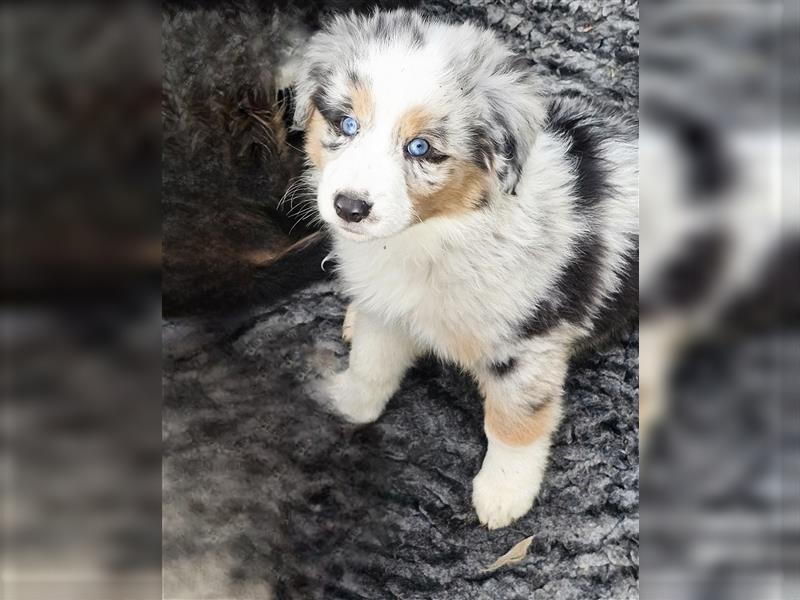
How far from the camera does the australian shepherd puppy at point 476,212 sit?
5.56 feet

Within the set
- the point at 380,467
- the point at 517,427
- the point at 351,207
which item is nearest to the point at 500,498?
the point at 517,427

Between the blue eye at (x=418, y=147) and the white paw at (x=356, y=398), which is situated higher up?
the blue eye at (x=418, y=147)

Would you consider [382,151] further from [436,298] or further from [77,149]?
[77,149]

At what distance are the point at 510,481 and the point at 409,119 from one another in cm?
97

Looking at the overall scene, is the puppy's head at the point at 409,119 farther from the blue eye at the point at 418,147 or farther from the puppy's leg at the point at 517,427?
the puppy's leg at the point at 517,427

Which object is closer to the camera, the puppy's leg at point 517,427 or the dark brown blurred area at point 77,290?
the dark brown blurred area at point 77,290

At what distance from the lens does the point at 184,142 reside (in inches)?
80.0

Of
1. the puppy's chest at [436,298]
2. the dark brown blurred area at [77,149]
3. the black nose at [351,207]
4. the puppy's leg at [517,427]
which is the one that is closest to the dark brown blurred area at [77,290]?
the dark brown blurred area at [77,149]

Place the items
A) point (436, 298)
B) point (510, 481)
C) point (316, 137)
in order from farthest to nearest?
1. point (510, 481)
2. point (436, 298)
3. point (316, 137)

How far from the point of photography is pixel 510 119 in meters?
1.79

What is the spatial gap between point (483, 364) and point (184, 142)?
3.01 ft

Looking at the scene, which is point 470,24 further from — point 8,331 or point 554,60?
point 8,331

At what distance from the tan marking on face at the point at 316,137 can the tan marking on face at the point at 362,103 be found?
110 mm

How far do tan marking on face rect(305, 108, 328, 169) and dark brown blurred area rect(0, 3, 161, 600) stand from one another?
36cm
